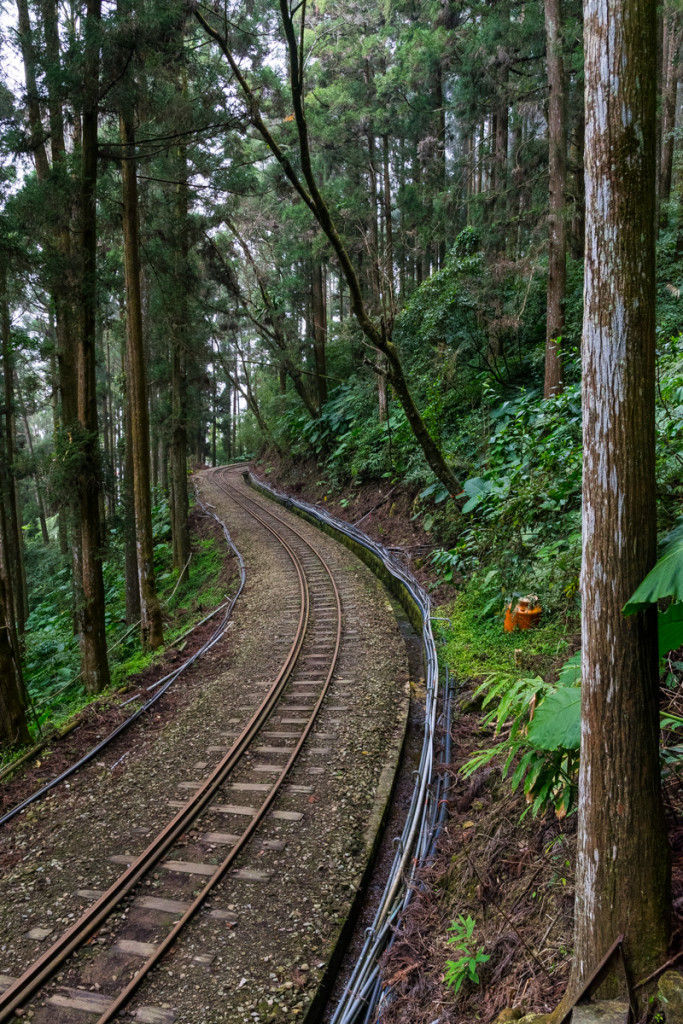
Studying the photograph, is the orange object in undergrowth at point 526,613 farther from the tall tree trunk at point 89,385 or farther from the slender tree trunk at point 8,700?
the slender tree trunk at point 8,700

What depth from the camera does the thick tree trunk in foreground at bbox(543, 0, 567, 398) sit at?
11.4 metres

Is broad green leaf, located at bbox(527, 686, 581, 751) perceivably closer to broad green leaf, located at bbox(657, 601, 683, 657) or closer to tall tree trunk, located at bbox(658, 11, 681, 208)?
broad green leaf, located at bbox(657, 601, 683, 657)

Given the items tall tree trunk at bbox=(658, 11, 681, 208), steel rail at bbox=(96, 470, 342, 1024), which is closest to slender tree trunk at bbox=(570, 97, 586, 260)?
tall tree trunk at bbox=(658, 11, 681, 208)

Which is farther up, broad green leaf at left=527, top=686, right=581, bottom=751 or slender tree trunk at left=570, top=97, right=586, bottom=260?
slender tree trunk at left=570, top=97, right=586, bottom=260

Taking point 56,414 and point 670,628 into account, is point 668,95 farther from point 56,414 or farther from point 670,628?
point 670,628

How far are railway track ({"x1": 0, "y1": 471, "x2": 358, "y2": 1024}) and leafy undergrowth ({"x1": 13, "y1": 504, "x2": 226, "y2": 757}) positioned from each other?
130 inches

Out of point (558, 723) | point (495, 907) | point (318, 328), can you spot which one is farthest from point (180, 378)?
point (558, 723)

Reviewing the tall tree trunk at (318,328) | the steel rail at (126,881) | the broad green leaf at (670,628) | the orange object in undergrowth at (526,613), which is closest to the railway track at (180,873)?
the steel rail at (126,881)

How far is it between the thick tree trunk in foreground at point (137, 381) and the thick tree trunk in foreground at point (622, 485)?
9.36 m

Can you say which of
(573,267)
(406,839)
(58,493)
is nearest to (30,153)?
(58,493)

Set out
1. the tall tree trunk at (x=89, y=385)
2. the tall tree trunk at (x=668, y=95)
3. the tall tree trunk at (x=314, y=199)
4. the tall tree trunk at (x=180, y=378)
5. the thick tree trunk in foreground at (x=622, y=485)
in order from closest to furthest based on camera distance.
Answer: the thick tree trunk in foreground at (x=622, y=485) → the tall tree trunk at (x=314, y=199) → the tall tree trunk at (x=89, y=385) → the tall tree trunk at (x=180, y=378) → the tall tree trunk at (x=668, y=95)

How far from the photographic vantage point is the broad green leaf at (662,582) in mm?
2133

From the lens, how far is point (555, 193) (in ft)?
39.4

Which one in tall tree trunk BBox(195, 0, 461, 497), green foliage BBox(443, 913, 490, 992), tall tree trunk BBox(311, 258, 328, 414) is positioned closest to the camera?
green foliage BBox(443, 913, 490, 992)
